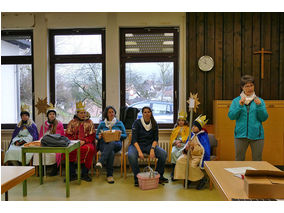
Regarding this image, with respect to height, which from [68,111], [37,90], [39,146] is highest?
[37,90]

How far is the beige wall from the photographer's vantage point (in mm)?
4750

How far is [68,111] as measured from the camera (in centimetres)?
503

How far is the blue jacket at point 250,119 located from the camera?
3172 millimetres

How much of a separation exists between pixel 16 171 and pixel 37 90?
128 inches

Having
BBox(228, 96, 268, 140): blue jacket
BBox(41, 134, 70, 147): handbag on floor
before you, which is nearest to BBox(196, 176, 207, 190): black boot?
BBox(228, 96, 268, 140): blue jacket

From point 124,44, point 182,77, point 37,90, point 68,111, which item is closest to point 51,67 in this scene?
point 37,90

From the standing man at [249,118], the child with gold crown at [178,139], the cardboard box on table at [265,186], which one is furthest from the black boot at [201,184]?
the cardboard box on table at [265,186]

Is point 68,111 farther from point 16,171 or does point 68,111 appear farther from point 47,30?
point 16,171

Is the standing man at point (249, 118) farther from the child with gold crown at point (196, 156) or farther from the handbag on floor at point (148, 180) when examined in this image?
the handbag on floor at point (148, 180)

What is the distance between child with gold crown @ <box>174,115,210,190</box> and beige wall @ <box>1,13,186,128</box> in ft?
3.64

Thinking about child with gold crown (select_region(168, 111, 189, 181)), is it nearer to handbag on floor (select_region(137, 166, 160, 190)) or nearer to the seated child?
handbag on floor (select_region(137, 166, 160, 190))

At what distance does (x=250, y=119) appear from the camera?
322 centimetres

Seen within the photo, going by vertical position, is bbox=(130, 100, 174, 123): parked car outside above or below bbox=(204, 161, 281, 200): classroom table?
above

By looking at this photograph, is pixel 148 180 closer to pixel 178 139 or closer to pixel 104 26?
pixel 178 139
